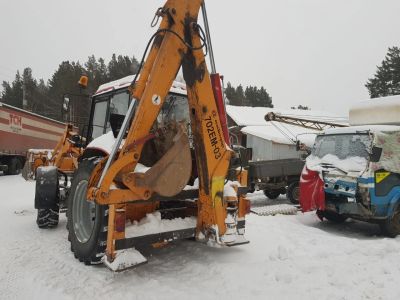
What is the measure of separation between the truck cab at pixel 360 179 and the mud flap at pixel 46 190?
5031 millimetres

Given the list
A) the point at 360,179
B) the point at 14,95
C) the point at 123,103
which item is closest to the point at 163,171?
the point at 123,103

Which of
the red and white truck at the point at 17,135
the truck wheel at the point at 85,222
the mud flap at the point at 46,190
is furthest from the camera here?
the red and white truck at the point at 17,135

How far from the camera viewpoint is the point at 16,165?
20719mm

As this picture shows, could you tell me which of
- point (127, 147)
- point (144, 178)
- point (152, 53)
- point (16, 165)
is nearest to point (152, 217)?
point (144, 178)


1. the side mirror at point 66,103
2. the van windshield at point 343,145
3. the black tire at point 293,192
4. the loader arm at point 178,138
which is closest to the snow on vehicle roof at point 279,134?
the black tire at point 293,192

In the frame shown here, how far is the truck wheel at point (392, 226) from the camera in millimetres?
6824

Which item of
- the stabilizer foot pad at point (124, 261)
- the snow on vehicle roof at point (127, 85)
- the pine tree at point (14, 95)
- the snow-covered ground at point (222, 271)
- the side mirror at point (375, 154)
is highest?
the pine tree at point (14, 95)

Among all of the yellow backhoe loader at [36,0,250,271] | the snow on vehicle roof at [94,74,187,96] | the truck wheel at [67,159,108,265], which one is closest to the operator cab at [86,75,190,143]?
the snow on vehicle roof at [94,74,187,96]

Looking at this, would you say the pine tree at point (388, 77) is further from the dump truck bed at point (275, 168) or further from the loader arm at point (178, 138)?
the loader arm at point (178, 138)

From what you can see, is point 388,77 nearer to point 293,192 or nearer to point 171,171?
point 293,192

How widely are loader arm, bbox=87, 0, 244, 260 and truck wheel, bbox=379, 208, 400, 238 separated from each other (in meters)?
4.13

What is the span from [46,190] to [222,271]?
3909 mm

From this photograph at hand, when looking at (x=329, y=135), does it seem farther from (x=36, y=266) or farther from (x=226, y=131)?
(x=36, y=266)

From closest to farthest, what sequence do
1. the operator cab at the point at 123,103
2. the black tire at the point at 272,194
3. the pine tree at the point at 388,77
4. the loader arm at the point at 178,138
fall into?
the loader arm at the point at 178,138 → the operator cab at the point at 123,103 → the black tire at the point at 272,194 → the pine tree at the point at 388,77
